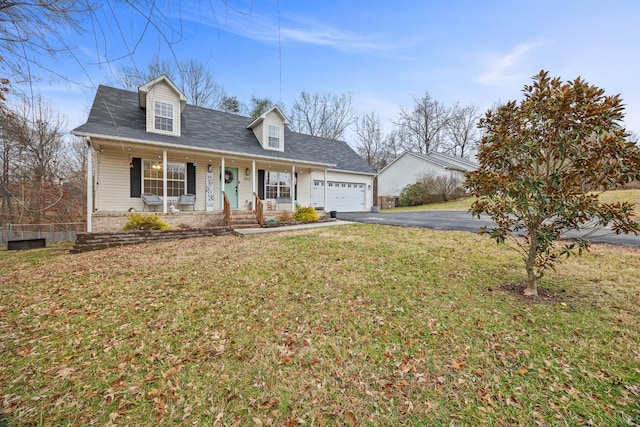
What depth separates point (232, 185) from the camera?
43.7ft

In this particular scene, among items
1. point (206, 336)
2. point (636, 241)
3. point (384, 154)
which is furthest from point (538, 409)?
point (384, 154)

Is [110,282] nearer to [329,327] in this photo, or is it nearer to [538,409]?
[329,327]

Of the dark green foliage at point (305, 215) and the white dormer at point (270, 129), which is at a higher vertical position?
the white dormer at point (270, 129)

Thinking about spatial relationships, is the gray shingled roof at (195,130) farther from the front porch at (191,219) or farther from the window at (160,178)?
the front porch at (191,219)

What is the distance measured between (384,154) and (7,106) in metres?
37.0

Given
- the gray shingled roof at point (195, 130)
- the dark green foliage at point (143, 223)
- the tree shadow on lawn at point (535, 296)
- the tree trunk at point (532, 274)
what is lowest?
the tree shadow on lawn at point (535, 296)

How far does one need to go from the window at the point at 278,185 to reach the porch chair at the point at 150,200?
16.5 feet

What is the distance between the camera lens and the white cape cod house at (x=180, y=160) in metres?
10.2

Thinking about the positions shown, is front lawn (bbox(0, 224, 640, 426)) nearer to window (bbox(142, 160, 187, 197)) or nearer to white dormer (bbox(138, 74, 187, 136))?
window (bbox(142, 160, 187, 197))

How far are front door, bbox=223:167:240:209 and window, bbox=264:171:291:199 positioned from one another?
166 centimetres

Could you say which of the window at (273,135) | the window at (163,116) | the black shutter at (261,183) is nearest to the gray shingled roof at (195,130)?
the window at (163,116)

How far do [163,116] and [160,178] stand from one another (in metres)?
2.73

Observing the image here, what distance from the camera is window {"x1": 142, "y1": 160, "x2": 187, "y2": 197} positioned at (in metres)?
11.1

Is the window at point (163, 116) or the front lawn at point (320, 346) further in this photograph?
the window at point (163, 116)
